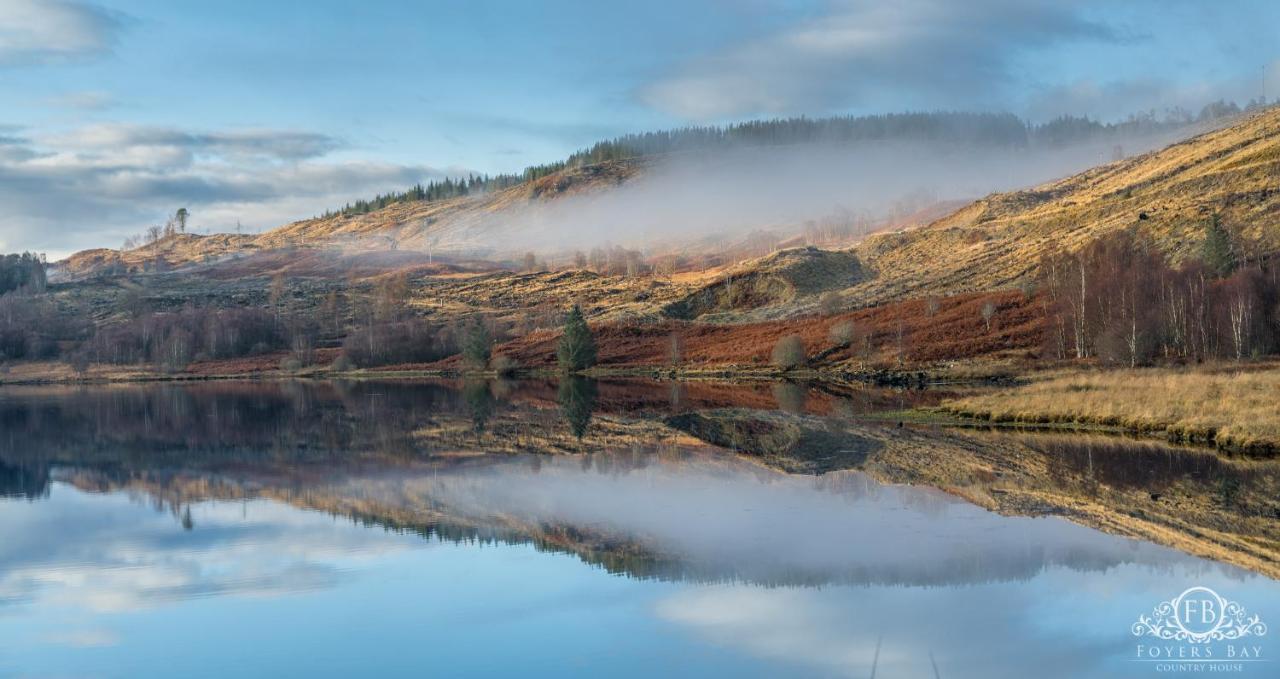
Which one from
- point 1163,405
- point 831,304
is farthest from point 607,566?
point 831,304

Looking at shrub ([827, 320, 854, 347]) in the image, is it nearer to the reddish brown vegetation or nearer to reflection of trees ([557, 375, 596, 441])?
the reddish brown vegetation

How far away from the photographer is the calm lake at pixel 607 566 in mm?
15172

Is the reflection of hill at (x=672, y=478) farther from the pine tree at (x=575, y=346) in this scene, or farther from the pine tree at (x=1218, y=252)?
the pine tree at (x=575, y=346)

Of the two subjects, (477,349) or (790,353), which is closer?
(790,353)

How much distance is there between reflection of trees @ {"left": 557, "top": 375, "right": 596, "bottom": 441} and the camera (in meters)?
53.4

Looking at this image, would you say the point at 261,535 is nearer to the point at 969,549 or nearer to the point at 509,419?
the point at 969,549

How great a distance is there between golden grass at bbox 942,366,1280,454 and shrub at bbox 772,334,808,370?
43.7 meters

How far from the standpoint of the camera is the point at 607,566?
2095 cm

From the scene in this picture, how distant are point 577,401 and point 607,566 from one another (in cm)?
5044

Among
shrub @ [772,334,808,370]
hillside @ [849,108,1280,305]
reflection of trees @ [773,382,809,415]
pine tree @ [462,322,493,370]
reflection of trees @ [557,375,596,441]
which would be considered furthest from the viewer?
pine tree @ [462,322,493,370]

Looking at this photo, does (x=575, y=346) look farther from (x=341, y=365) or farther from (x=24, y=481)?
(x=24, y=481)

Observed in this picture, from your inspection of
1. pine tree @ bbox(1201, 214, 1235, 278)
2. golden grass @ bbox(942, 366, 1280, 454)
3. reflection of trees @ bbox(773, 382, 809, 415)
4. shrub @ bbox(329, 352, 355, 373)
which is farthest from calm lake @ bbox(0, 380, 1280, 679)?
shrub @ bbox(329, 352, 355, 373)

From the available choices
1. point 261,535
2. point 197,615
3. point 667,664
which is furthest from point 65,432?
point 667,664

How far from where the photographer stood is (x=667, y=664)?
14656 mm
